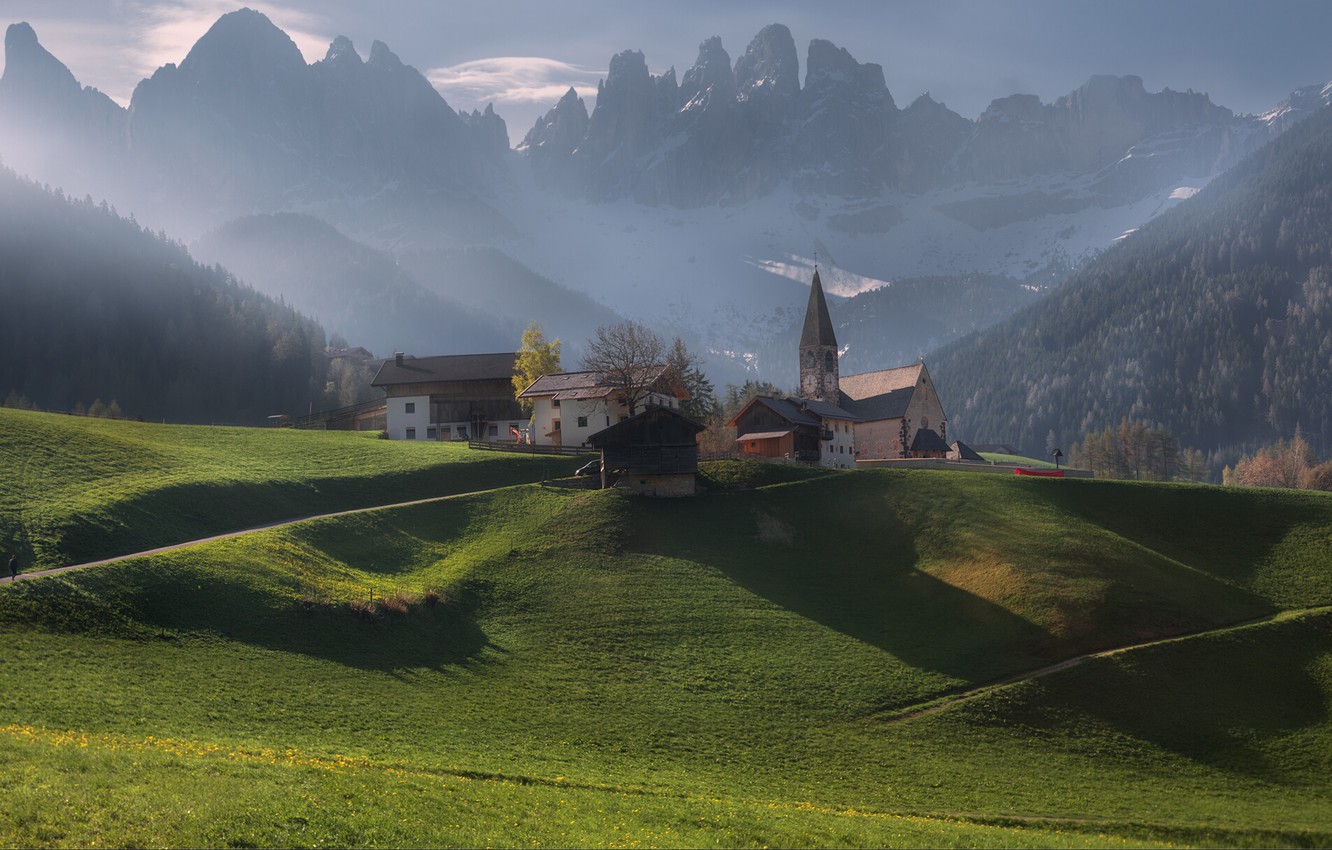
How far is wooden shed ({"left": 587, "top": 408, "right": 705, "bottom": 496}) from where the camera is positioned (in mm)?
79750

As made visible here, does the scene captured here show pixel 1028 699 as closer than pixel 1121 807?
No

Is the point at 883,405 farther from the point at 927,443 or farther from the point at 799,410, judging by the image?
the point at 799,410

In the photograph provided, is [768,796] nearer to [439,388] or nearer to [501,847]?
[501,847]

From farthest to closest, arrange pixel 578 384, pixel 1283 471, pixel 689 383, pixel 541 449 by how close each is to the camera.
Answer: pixel 1283 471 < pixel 689 383 < pixel 578 384 < pixel 541 449

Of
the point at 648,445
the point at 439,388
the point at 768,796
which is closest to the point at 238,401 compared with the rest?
the point at 439,388

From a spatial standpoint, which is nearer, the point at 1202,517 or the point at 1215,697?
the point at 1215,697

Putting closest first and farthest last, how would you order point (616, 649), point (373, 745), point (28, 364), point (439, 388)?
point (373, 745) → point (616, 649) → point (439, 388) → point (28, 364)

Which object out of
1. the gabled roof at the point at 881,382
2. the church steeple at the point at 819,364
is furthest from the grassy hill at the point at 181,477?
the gabled roof at the point at 881,382

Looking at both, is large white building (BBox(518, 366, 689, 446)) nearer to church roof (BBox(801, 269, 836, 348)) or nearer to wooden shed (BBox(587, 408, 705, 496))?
wooden shed (BBox(587, 408, 705, 496))

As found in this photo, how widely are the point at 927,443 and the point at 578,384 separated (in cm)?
4093

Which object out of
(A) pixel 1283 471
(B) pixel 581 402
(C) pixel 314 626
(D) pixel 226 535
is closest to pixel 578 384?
(B) pixel 581 402

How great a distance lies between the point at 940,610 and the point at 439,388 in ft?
248

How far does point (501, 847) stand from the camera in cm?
2598

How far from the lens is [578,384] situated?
327ft
